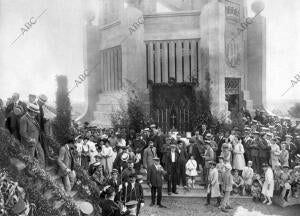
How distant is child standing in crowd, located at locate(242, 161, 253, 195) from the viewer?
12.7m

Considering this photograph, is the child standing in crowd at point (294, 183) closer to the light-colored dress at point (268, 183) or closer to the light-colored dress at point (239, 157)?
the light-colored dress at point (268, 183)

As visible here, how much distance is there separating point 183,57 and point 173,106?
3791mm

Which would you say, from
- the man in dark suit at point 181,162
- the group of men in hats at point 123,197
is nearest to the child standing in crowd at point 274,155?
the man in dark suit at point 181,162

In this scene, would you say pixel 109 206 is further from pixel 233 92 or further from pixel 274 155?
pixel 233 92

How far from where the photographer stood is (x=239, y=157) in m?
13.2

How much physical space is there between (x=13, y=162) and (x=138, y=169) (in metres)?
7.25

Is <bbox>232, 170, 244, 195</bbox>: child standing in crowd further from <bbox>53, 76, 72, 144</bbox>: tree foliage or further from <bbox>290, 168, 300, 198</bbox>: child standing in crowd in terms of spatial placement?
<bbox>53, 76, 72, 144</bbox>: tree foliage

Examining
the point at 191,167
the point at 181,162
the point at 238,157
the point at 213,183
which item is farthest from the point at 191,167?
the point at 238,157

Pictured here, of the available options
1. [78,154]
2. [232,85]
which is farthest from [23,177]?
[232,85]

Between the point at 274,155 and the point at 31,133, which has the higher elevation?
the point at 31,133

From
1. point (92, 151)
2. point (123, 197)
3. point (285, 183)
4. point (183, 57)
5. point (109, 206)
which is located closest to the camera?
point (109, 206)

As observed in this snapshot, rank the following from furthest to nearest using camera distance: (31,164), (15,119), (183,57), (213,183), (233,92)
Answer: (233,92) → (183,57) → (213,183) → (15,119) → (31,164)

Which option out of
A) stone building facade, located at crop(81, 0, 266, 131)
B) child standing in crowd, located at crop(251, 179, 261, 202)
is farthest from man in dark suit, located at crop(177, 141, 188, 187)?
stone building facade, located at crop(81, 0, 266, 131)

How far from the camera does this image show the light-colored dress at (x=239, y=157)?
13.2 m
